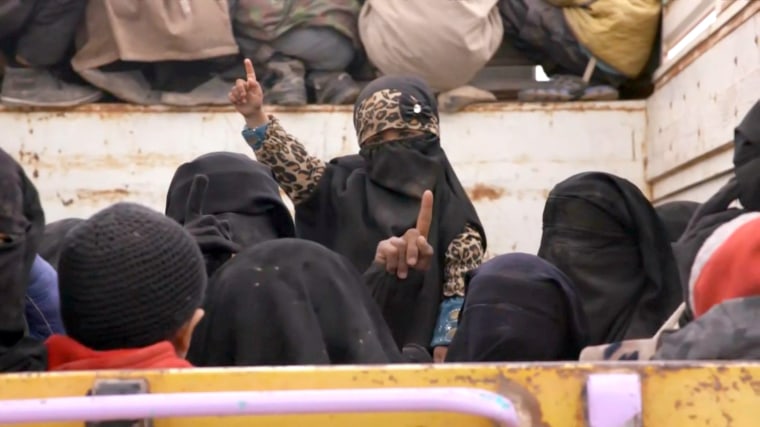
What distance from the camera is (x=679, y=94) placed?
4652 mm

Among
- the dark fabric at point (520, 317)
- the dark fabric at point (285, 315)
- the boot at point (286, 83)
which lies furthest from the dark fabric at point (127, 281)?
the boot at point (286, 83)

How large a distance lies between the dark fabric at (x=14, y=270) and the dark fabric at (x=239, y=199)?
953 millimetres

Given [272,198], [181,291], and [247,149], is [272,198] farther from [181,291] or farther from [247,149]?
[247,149]

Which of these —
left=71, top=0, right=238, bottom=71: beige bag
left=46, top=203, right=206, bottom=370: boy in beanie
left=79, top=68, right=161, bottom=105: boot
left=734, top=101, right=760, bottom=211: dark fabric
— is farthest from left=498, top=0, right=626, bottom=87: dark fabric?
left=46, top=203, right=206, bottom=370: boy in beanie

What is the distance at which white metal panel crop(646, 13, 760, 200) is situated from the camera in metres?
3.85

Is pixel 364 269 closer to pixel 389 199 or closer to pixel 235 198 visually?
pixel 389 199

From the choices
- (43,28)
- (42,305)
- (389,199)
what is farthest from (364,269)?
(43,28)

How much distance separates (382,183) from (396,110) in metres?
0.20

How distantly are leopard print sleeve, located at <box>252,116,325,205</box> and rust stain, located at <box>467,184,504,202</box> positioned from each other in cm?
161

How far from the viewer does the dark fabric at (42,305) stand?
6.89 feet

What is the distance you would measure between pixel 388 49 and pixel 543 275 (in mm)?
2699

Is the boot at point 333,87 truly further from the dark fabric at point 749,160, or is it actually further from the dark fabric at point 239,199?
the dark fabric at point 749,160

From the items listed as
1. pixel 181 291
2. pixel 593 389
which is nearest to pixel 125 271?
pixel 181 291

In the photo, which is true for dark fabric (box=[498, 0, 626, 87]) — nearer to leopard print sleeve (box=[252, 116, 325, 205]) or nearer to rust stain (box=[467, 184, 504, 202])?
rust stain (box=[467, 184, 504, 202])
